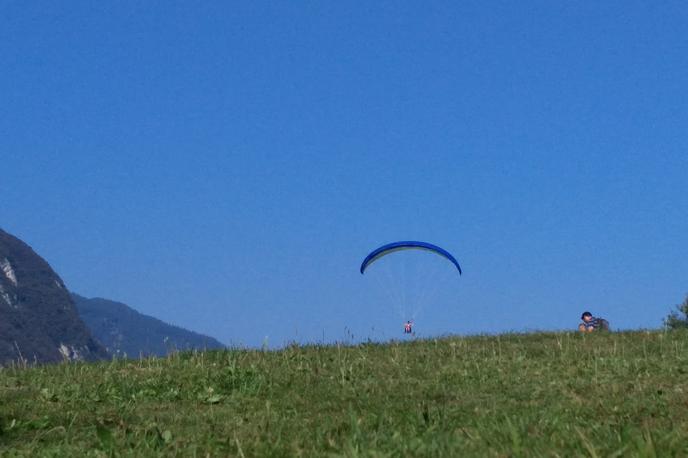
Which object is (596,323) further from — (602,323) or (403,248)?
(403,248)

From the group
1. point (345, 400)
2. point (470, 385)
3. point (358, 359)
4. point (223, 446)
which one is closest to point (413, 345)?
point (358, 359)

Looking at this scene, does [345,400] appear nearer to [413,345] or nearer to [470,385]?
[470,385]

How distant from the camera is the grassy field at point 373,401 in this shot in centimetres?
729

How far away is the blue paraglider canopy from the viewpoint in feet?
113

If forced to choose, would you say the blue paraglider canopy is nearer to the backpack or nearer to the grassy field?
the backpack

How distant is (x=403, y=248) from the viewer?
3488cm

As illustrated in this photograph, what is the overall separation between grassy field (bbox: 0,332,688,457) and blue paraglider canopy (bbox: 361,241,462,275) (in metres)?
9.55

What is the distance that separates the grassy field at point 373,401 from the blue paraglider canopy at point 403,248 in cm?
955

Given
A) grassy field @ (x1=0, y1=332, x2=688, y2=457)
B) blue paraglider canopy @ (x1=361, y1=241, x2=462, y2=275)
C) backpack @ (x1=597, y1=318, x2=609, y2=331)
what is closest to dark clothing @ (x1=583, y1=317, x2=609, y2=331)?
backpack @ (x1=597, y1=318, x2=609, y2=331)

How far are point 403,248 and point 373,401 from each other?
66.4ft

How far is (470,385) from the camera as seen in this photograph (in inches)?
660

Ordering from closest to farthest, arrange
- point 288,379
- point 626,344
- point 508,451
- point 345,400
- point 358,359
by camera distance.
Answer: point 508,451
point 345,400
point 288,379
point 358,359
point 626,344

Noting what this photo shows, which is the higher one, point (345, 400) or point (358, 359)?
point (358, 359)

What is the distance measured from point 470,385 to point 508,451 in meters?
10.6
